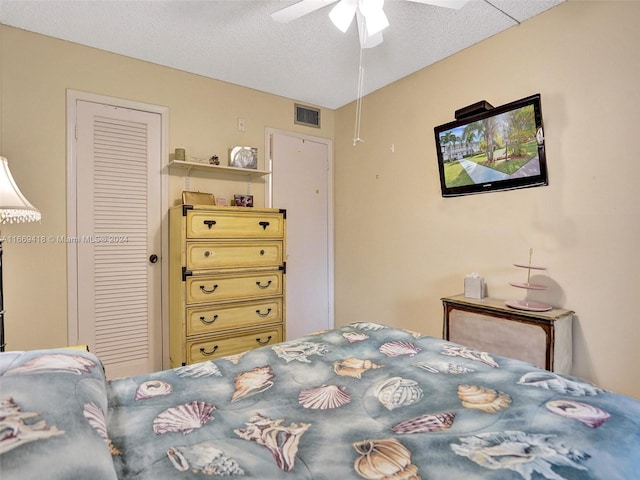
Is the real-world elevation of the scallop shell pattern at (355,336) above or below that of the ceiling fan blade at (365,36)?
below

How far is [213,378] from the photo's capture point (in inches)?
50.3

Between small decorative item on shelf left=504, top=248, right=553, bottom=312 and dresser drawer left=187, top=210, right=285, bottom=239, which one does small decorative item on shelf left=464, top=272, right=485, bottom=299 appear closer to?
small decorative item on shelf left=504, top=248, right=553, bottom=312

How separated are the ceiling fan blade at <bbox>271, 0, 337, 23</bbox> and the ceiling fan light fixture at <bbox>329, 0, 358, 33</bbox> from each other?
0.15 feet

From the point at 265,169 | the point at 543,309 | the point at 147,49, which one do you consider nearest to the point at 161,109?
the point at 147,49

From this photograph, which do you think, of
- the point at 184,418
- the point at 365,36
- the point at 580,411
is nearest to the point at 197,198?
the point at 365,36

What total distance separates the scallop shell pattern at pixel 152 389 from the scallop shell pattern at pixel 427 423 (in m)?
0.74

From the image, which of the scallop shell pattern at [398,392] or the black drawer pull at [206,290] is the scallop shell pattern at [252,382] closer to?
the scallop shell pattern at [398,392]

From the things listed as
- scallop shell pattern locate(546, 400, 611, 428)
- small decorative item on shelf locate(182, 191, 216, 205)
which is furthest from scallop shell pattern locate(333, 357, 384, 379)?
small decorative item on shelf locate(182, 191, 216, 205)

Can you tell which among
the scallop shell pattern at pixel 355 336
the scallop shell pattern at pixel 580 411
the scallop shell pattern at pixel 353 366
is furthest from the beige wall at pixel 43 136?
the scallop shell pattern at pixel 580 411

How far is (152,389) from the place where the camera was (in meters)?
1.17

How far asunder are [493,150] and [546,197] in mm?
475

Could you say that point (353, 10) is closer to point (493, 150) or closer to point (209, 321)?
point (493, 150)

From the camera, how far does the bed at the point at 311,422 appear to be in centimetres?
74

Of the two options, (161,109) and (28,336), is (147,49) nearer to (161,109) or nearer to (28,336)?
(161,109)
